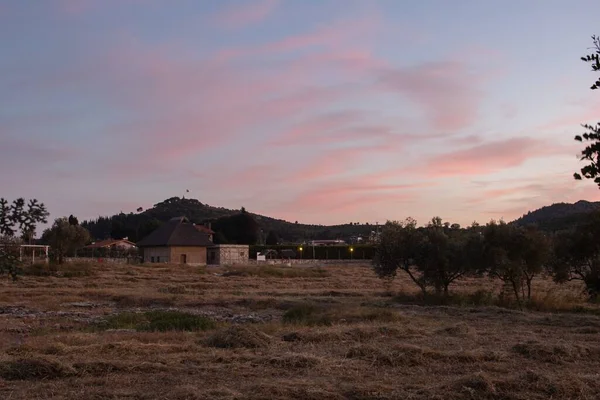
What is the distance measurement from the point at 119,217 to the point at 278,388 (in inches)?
6804

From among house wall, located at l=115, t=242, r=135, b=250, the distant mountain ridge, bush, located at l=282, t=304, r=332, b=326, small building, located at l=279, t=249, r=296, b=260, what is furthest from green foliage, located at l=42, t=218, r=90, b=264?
the distant mountain ridge

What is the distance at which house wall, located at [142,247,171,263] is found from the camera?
3063 inches

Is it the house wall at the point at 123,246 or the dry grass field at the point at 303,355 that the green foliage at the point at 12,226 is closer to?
the dry grass field at the point at 303,355

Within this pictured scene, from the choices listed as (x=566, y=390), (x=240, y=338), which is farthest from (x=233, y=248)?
(x=566, y=390)

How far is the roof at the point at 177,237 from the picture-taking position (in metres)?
78.2

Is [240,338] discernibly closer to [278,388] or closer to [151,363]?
[151,363]

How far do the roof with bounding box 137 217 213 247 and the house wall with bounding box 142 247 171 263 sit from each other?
0.70 m

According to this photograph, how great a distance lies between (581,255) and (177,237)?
5957 centimetres

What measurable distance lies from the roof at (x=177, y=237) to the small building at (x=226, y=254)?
5.78 ft

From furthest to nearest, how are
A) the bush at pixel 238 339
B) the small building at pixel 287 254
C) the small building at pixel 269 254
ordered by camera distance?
the small building at pixel 287 254 → the small building at pixel 269 254 → the bush at pixel 238 339

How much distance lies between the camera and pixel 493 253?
87.6ft

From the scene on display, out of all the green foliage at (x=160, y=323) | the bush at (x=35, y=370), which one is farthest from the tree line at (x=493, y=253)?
the bush at (x=35, y=370)

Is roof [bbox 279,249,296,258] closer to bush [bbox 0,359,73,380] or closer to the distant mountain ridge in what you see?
the distant mountain ridge

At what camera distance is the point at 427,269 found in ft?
97.6
